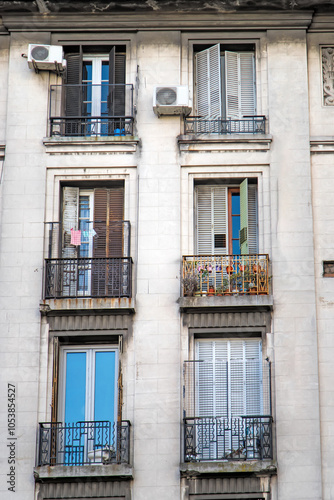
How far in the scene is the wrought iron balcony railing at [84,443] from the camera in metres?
20.9

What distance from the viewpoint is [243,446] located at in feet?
68.8

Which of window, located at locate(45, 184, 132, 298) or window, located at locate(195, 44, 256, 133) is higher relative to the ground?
window, located at locate(195, 44, 256, 133)

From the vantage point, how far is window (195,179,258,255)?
22.8 meters

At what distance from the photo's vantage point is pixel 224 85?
78.6 ft

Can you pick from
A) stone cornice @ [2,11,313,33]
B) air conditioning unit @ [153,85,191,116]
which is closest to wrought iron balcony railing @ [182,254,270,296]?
air conditioning unit @ [153,85,191,116]

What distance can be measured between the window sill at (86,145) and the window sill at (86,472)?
697 centimetres

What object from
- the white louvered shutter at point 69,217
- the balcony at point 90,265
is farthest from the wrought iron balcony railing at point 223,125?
the white louvered shutter at point 69,217

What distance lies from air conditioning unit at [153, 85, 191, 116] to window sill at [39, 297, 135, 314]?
443 centimetres

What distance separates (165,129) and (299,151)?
9.94ft

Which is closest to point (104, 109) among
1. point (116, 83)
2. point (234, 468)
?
point (116, 83)

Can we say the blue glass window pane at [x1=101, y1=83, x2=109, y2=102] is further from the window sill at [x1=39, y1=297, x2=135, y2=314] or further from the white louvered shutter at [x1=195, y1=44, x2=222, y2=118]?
the window sill at [x1=39, y1=297, x2=135, y2=314]

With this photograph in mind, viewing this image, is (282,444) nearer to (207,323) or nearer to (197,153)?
(207,323)

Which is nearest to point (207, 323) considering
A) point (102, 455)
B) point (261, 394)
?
point (261, 394)

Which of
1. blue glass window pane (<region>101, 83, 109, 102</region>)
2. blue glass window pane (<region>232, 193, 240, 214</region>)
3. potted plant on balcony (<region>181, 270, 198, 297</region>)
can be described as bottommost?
potted plant on balcony (<region>181, 270, 198, 297</region>)
